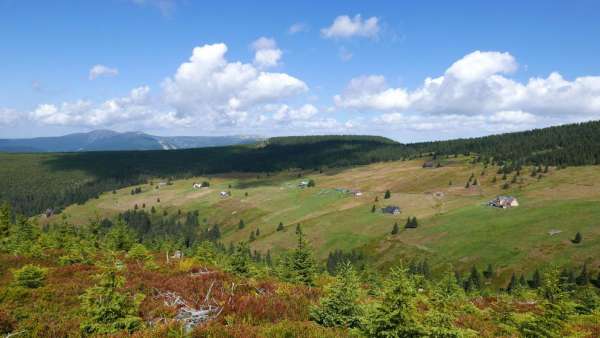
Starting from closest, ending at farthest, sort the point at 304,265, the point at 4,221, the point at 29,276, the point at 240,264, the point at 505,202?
the point at 29,276 → the point at 240,264 → the point at 304,265 → the point at 4,221 → the point at 505,202

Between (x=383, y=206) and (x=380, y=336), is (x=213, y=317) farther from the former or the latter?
(x=383, y=206)

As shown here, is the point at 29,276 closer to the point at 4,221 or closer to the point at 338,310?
the point at 338,310

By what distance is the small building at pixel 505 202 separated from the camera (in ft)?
455

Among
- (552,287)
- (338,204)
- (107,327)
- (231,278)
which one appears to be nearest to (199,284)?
(231,278)

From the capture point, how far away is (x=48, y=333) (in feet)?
40.9

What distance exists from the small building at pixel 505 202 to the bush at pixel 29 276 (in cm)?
15016

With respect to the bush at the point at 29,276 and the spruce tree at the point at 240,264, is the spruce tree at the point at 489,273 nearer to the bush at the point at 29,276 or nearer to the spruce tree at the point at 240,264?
the spruce tree at the point at 240,264

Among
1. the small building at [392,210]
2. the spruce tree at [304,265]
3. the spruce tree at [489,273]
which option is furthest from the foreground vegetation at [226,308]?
the small building at [392,210]

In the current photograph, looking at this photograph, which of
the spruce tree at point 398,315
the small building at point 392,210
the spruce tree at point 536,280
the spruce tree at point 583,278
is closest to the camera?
the spruce tree at point 398,315

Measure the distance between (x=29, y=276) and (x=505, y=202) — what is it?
154 m

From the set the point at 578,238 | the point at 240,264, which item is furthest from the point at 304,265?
the point at 578,238

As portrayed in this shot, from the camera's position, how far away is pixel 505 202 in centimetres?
13988

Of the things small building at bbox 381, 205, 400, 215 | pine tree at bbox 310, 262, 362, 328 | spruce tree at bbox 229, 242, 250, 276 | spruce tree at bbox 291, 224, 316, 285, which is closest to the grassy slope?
small building at bbox 381, 205, 400, 215

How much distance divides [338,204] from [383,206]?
28.8 metres
